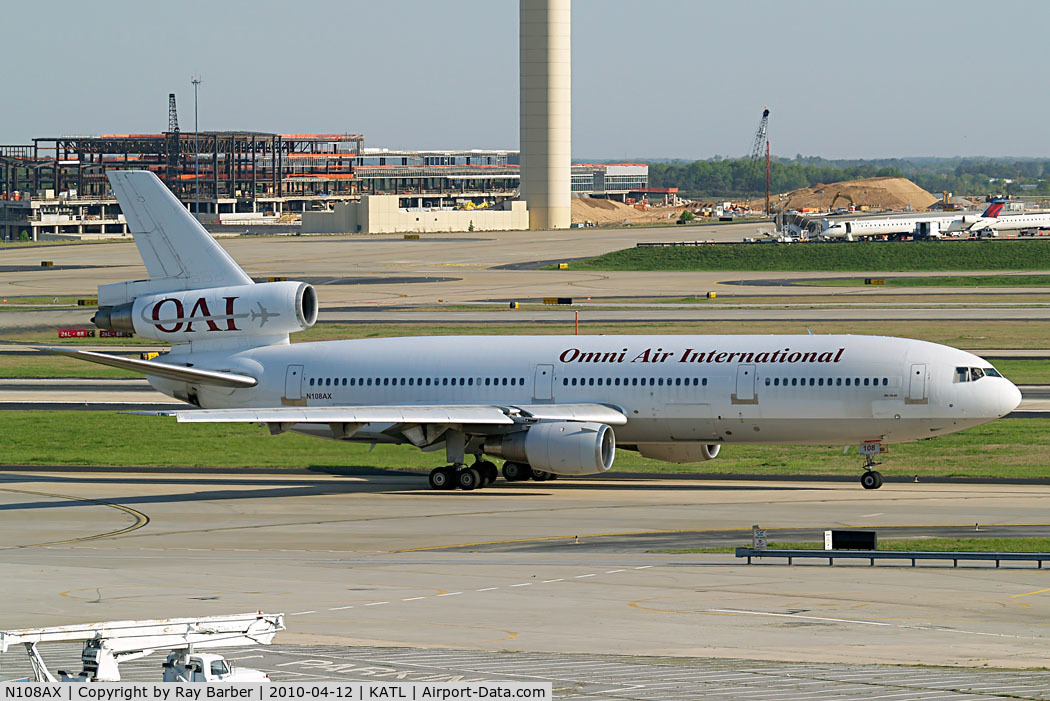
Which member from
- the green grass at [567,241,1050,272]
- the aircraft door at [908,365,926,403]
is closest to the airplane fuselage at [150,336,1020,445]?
the aircraft door at [908,365,926,403]

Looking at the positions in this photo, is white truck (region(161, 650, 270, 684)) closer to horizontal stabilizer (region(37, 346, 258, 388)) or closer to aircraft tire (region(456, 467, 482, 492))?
aircraft tire (region(456, 467, 482, 492))

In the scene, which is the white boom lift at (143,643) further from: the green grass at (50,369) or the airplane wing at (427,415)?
the green grass at (50,369)

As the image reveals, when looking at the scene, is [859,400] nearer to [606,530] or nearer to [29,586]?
[606,530]

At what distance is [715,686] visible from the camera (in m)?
20.9

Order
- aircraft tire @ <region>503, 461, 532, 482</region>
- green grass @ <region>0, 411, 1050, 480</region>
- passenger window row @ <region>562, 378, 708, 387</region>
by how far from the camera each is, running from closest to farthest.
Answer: passenger window row @ <region>562, 378, 708, 387</region> < green grass @ <region>0, 411, 1050, 480</region> < aircraft tire @ <region>503, 461, 532, 482</region>

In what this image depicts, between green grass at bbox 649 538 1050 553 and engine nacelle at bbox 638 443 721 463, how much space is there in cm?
1381

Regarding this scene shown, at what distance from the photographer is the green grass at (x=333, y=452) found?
5325 centimetres

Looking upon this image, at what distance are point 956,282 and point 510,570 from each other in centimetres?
11402

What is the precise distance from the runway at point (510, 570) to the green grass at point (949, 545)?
1767 mm

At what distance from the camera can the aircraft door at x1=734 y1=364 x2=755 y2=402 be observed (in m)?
49.8

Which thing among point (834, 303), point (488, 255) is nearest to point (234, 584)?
point (834, 303)

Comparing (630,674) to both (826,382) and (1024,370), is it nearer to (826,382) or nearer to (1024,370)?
(826,382)

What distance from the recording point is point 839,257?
168m


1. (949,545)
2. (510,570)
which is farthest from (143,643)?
(949,545)
